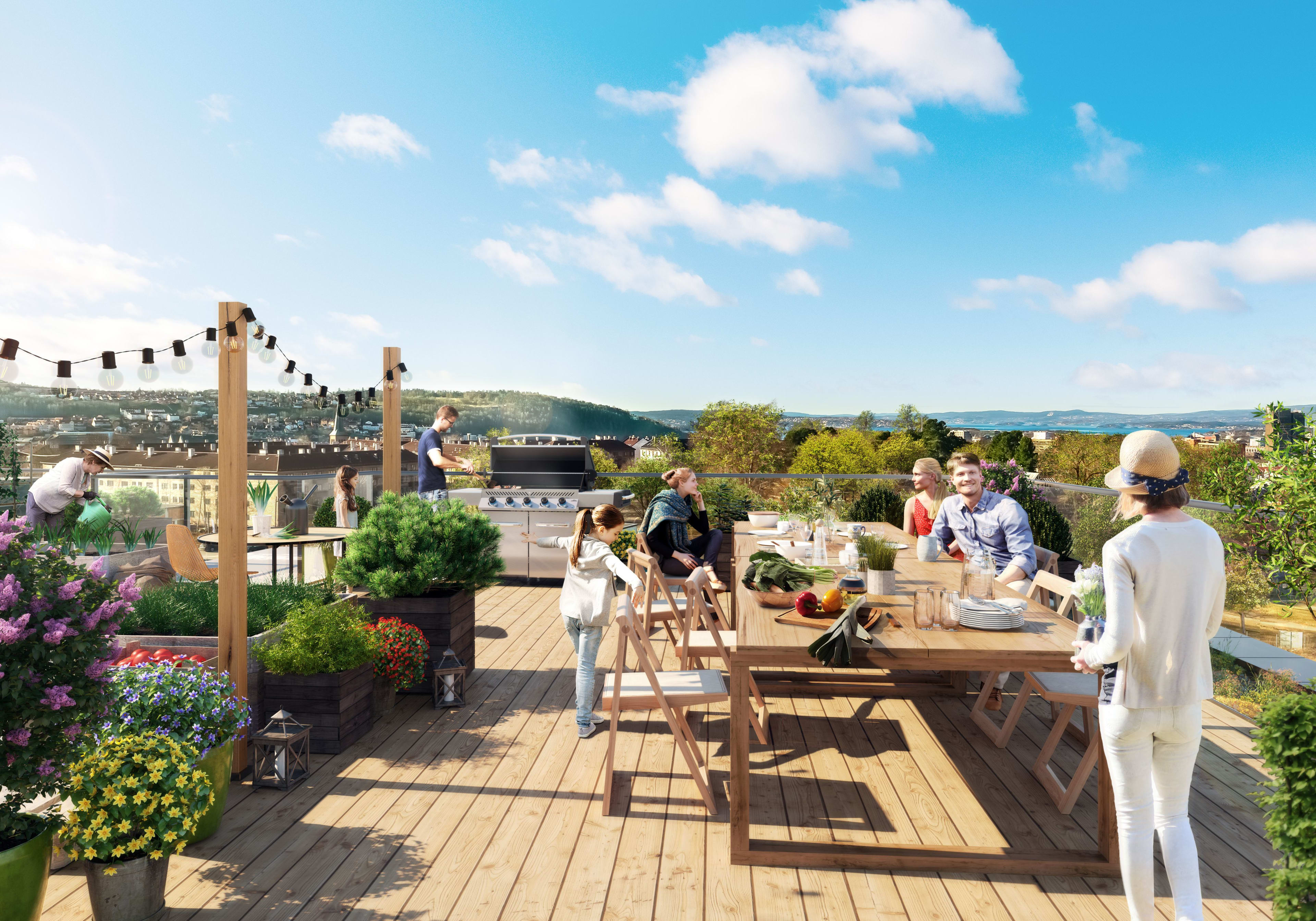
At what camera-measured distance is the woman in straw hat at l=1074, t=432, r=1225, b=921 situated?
75.6 inches

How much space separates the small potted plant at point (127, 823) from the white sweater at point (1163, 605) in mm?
2661

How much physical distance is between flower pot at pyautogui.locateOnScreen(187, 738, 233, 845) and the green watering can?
4.36 metres

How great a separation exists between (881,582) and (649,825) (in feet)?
4.53

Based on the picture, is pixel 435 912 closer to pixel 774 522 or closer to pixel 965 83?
pixel 774 522

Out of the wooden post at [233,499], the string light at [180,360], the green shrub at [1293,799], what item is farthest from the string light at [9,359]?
the green shrub at [1293,799]

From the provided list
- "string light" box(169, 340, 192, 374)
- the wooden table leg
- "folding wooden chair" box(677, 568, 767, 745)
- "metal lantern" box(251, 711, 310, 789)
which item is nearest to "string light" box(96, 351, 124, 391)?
"string light" box(169, 340, 192, 374)

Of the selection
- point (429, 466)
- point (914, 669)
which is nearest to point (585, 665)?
point (914, 669)

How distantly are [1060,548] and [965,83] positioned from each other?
70.1ft

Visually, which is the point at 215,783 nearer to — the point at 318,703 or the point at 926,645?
the point at 318,703

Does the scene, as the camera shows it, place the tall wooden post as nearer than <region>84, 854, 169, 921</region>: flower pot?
No

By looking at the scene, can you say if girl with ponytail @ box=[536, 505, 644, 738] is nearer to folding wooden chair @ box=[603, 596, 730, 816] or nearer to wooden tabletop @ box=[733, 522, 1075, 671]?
folding wooden chair @ box=[603, 596, 730, 816]

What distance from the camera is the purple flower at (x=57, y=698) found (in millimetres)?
1965

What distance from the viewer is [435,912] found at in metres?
2.37

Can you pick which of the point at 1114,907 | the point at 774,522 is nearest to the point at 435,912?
the point at 1114,907
